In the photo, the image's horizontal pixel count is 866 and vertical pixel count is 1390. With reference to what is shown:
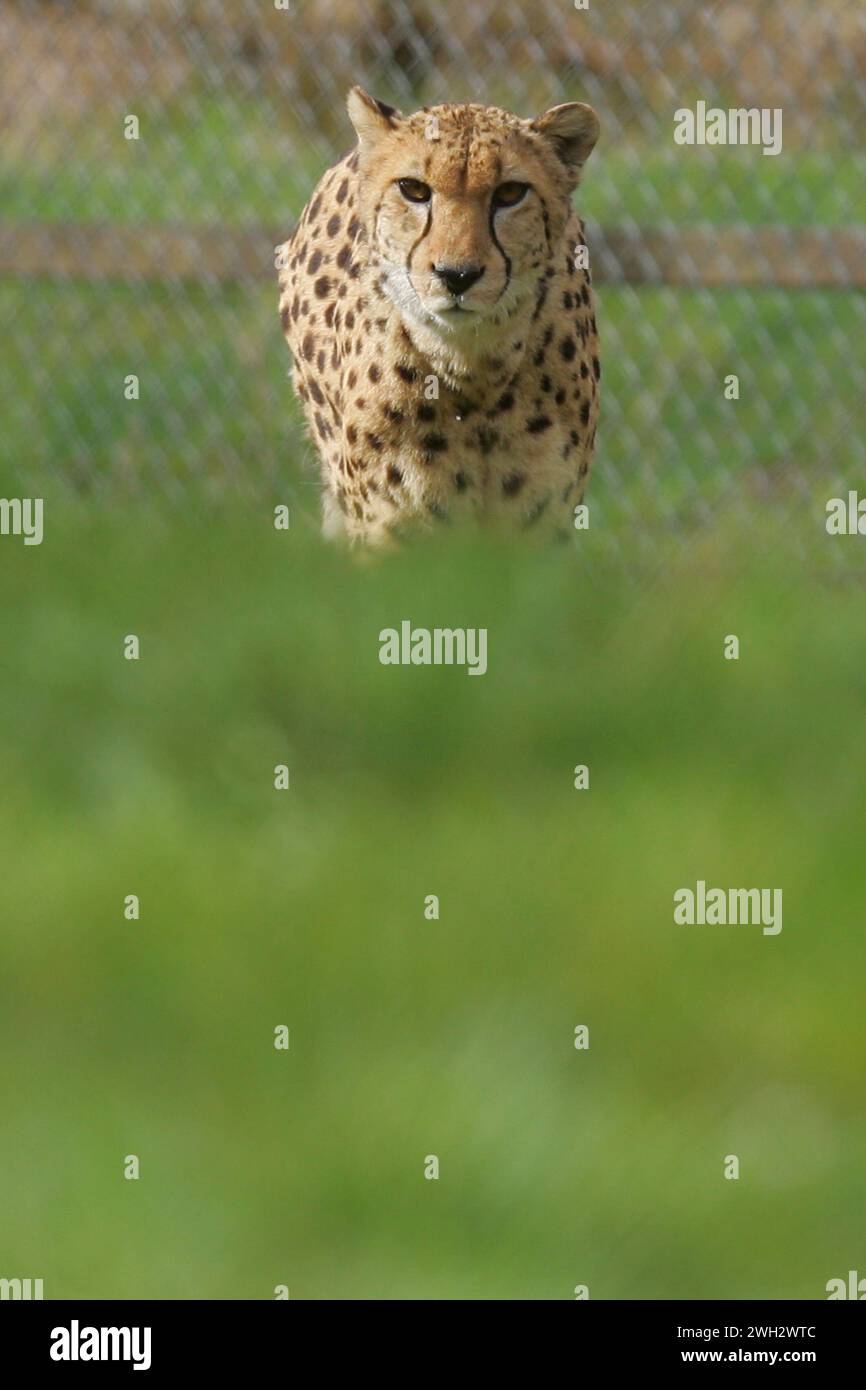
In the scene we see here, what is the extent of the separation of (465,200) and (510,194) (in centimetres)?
10

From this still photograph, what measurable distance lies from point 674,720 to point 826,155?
3.47 metres

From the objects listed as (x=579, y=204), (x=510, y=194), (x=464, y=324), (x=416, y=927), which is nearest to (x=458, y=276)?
(x=464, y=324)

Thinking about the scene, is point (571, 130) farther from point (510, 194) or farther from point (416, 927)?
point (416, 927)

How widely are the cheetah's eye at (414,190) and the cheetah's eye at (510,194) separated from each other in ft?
0.36

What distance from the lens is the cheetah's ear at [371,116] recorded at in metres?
4.15

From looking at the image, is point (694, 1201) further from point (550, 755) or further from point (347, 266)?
point (347, 266)

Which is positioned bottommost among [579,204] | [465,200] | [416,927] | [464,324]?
[416,927]

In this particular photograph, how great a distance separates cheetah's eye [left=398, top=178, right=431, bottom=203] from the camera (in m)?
4.05

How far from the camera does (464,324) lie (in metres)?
4.02

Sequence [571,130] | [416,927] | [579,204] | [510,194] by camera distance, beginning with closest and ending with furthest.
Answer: [416,927], [510,194], [571,130], [579,204]

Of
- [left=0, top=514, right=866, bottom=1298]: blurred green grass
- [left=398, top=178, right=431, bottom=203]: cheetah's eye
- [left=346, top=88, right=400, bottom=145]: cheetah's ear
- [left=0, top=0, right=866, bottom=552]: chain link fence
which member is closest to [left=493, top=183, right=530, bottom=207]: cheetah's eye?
[left=398, top=178, right=431, bottom=203]: cheetah's eye

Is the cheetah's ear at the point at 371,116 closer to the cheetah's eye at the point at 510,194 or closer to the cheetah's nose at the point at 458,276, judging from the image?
the cheetah's eye at the point at 510,194

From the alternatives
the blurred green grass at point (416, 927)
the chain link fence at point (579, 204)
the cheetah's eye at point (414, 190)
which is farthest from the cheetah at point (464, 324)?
the chain link fence at point (579, 204)

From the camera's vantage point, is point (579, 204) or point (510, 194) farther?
point (579, 204)
